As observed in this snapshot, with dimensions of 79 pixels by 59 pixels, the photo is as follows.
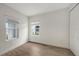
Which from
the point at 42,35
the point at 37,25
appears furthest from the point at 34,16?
the point at 42,35

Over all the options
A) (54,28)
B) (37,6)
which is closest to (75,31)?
(54,28)

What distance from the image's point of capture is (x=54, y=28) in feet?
15.7

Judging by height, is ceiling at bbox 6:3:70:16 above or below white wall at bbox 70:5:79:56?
above

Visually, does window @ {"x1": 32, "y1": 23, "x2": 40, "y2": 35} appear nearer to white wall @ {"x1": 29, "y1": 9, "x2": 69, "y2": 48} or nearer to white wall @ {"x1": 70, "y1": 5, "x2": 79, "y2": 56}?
white wall @ {"x1": 29, "y1": 9, "x2": 69, "y2": 48}

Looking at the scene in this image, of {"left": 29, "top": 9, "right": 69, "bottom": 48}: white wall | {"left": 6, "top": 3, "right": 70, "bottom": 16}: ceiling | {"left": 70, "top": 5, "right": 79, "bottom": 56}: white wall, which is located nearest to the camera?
{"left": 70, "top": 5, "right": 79, "bottom": 56}: white wall

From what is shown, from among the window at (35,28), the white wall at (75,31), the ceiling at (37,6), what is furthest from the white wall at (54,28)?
the white wall at (75,31)

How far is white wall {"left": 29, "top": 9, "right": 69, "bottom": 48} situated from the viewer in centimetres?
432

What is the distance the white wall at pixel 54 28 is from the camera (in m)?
4.32

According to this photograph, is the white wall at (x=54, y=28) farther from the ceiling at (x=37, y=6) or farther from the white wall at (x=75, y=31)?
the white wall at (x=75, y=31)

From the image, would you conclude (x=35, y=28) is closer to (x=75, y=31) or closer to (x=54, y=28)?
(x=54, y=28)

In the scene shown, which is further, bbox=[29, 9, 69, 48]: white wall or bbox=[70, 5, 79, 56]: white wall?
bbox=[29, 9, 69, 48]: white wall

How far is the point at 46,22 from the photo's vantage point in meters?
5.29

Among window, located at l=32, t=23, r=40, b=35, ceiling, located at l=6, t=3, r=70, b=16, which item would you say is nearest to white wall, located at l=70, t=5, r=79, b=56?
ceiling, located at l=6, t=3, r=70, b=16

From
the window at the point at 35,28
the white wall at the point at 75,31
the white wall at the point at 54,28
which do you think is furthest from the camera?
the window at the point at 35,28
